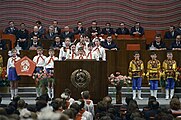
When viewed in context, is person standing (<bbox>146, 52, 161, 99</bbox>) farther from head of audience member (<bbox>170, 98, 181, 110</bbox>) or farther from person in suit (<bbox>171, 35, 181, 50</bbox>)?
head of audience member (<bbox>170, 98, 181, 110</bbox>)

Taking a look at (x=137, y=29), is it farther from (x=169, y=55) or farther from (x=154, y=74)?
(x=154, y=74)

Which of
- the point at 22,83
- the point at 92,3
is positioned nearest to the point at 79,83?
the point at 22,83

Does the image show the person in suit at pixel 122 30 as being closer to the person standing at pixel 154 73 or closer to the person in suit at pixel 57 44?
the person in suit at pixel 57 44

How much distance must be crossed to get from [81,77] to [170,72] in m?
3.79

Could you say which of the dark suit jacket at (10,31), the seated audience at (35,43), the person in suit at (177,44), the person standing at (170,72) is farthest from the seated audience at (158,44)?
the dark suit jacket at (10,31)

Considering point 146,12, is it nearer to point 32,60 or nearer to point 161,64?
point 161,64

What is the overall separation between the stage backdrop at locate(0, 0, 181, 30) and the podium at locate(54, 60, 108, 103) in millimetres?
8021

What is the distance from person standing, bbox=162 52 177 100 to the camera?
1554 cm

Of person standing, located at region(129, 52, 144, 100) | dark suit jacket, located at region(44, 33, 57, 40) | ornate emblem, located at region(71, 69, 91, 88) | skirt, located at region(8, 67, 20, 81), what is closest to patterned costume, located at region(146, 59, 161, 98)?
person standing, located at region(129, 52, 144, 100)

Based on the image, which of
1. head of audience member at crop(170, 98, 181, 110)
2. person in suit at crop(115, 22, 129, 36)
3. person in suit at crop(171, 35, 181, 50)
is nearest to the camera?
head of audience member at crop(170, 98, 181, 110)

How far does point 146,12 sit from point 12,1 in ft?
19.2

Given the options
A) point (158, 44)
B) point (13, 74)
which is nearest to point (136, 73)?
point (158, 44)

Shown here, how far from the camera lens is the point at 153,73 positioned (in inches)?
605

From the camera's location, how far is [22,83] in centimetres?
1706
